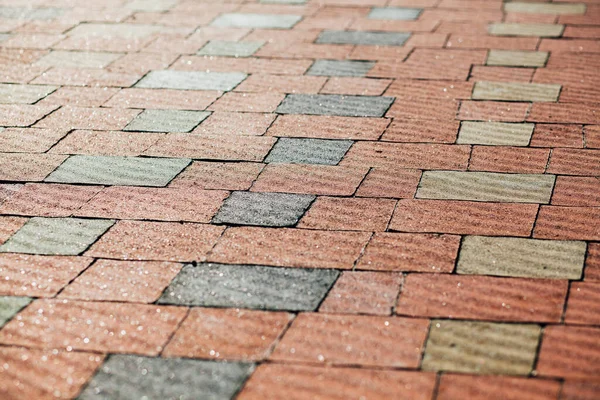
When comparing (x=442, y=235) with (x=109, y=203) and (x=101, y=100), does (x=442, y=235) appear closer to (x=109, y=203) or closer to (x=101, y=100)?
(x=109, y=203)

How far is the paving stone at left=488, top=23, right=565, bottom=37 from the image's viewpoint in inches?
279

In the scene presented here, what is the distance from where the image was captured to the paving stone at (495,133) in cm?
512

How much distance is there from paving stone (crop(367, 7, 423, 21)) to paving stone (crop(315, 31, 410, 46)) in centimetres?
49

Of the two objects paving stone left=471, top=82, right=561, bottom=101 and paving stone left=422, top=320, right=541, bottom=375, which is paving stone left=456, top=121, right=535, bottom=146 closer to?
paving stone left=471, top=82, right=561, bottom=101

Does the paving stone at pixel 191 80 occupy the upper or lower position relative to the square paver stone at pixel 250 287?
lower

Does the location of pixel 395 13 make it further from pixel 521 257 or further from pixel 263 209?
pixel 521 257

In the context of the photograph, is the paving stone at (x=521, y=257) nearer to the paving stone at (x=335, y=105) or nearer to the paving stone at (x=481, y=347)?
the paving stone at (x=481, y=347)

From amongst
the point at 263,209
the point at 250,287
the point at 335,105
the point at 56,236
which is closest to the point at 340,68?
the point at 335,105

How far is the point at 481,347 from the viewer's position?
326 centimetres

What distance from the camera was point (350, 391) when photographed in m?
3.04

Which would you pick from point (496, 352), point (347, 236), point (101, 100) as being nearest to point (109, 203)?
point (347, 236)

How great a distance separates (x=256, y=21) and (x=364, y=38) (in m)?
1.04

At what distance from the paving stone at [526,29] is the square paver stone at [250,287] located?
3981mm

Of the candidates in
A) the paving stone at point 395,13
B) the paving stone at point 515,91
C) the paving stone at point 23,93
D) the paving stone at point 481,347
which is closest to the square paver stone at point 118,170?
the paving stone at point 23,93
